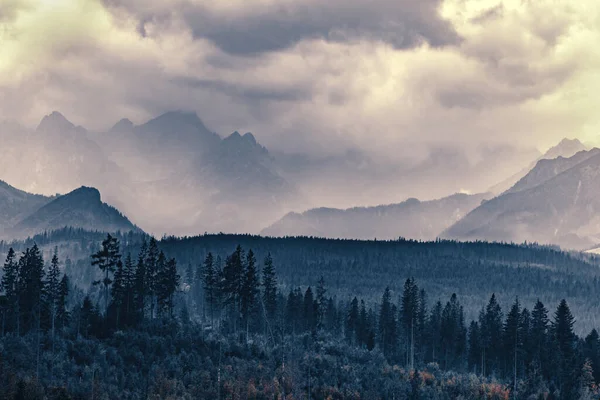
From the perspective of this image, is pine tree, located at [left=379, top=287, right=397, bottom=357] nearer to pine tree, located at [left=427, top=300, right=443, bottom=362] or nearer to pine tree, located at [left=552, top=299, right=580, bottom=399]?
pine tree, located at [left=427, top=300, right=443, bottom=362]

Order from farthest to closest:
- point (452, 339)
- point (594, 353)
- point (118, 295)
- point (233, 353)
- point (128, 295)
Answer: point (452, 339) → point (594, 353) → point (128, 295) → point (118, 295) → point (233, 353)

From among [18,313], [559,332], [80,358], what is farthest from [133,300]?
[559,332]

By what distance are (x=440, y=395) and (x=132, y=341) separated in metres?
42.5

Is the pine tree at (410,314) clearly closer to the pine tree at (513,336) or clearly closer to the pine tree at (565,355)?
the pine tree at (513,336)

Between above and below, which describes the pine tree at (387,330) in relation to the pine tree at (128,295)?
below

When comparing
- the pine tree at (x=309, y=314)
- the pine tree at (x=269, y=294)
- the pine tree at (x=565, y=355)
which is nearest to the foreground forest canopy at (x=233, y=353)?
the pine tree at (x=565, y=355)

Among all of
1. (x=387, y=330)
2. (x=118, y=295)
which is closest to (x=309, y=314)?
(x=387, y=330)

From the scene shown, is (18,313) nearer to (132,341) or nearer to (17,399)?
(132,341)

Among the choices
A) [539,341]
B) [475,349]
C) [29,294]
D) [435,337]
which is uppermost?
[29,294]

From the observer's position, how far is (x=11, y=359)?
359 ft

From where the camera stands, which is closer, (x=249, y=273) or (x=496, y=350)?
(x=249, y=273)

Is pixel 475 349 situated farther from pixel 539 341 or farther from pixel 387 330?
pixel 387 330

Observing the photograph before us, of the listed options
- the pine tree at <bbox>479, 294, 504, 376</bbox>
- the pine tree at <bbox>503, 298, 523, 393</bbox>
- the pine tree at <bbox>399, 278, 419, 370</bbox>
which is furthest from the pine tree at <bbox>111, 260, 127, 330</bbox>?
the pine tree at <bbox>479, 294, 504, 376</bbox>

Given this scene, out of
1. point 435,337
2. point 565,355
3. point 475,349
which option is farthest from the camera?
point 435,337
